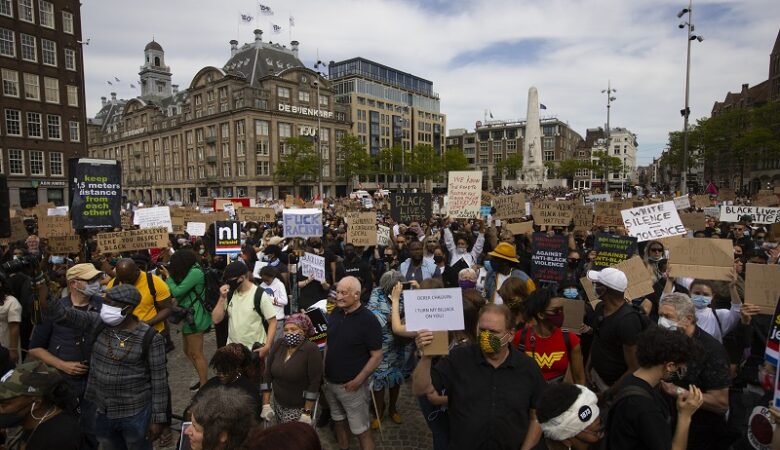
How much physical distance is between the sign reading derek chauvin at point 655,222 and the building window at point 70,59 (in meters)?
47.8

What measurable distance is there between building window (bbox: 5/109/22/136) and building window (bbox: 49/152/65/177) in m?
2.80

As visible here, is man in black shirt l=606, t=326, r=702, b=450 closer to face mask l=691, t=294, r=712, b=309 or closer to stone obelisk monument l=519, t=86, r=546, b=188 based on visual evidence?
face mask l=691, t=294, r=712, b=309

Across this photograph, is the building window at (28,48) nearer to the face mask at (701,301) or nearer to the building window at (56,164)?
the building window at (56,164)

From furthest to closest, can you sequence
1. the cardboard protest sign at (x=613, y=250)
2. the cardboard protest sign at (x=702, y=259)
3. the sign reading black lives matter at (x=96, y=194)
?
1. the sign reading black lives matter at (x=96, y=194)
2. the cardboard protest sign at (x=613, y=250)
3. the cardboard protest sign at (x=702, y=259)

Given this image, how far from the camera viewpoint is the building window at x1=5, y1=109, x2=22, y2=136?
1448 inches

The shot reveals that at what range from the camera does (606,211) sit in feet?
37.1

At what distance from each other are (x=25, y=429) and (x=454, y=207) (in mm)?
10213

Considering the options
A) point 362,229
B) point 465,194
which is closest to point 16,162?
point 362,229

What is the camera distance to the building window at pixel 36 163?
38.3 m

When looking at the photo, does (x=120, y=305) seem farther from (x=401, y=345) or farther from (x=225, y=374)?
(x=401, y=345)

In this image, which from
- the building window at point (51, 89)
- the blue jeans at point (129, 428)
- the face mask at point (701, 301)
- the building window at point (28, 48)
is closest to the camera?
the blue jeans at point (129, 428)

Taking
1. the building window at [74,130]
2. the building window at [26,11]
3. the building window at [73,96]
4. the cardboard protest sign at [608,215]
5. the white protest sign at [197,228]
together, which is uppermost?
the building window at [26,11]

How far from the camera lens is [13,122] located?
122 feet

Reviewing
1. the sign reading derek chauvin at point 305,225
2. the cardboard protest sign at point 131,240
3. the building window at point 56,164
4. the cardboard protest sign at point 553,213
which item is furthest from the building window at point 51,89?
the cardboard protest sign at point 553,213
